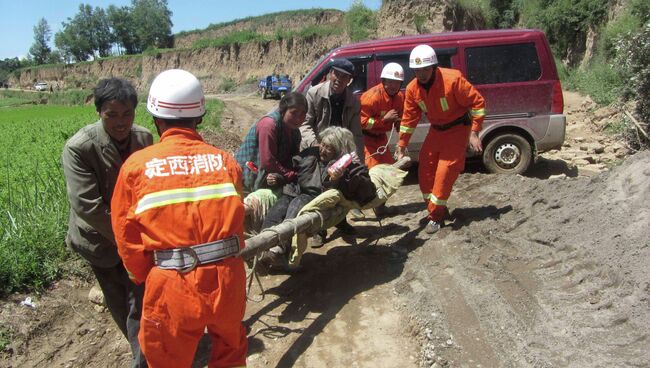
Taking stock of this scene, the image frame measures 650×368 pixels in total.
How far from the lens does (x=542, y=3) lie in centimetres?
2347

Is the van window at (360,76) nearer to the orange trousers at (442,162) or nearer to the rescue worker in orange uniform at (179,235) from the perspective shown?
the orange trousers at (442,162)

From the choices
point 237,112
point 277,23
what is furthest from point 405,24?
point 277,23

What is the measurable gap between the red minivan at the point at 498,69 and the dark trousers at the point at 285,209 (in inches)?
115

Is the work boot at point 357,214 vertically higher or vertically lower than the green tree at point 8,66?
lower

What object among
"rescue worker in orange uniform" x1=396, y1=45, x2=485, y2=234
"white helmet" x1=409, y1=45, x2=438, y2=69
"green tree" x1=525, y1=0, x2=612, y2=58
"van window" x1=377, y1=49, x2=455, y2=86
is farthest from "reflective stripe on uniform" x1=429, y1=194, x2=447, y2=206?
"green tree" x1=525, y1=0, x2=612, y2=58

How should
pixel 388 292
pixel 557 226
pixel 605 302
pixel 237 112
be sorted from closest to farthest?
pixel 605 302 < pixel 388 292 < pixel 557 226 < pixel 237 112

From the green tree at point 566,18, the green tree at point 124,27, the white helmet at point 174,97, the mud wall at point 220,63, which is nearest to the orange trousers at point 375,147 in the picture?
the white helmet at point 174,97

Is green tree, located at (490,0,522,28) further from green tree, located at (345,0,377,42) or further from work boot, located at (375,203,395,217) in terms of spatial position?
work boot, located at (375,203,395,217)

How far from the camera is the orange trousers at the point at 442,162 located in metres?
5.11

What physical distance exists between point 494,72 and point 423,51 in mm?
2726

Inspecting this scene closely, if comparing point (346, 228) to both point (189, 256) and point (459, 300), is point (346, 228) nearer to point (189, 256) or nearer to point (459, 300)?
point (459, 300)

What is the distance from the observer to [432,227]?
5.20 m

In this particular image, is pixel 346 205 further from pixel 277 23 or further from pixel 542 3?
pixel 277 23

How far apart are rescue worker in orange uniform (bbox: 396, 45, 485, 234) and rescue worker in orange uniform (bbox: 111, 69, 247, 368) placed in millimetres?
3135
